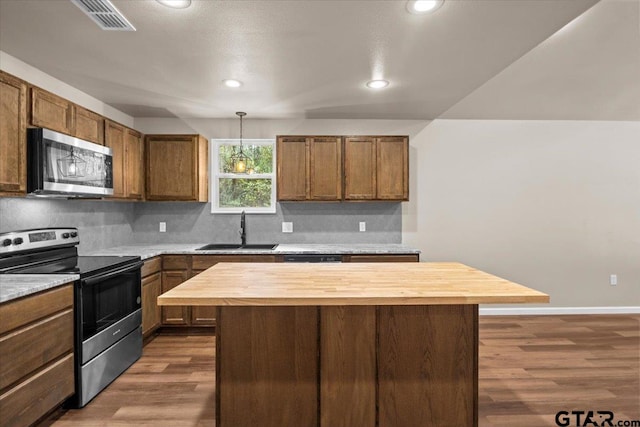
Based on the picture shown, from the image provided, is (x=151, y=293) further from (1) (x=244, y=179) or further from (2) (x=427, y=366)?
(2) (x=427, y=366)

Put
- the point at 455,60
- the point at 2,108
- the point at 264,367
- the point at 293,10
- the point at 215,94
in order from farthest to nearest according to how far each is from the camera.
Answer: the point at 215,94
the point at 455,60
the point at 2,108
the point at 293,10
the point at 264,367

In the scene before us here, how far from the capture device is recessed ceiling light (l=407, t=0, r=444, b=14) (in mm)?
1945

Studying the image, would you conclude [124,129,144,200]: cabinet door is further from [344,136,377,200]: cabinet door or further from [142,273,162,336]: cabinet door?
[344,136,377,200]: cabinet door

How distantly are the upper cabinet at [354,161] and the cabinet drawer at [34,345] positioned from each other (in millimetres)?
2521

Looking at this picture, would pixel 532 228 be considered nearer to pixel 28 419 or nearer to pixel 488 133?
pixel 488 133

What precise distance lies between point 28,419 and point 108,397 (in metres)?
0.60

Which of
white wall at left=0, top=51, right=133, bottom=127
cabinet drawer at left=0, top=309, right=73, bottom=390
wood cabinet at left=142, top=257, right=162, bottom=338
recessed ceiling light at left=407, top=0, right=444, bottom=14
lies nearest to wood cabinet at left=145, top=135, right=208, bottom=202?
white wall at left=0, top=51, right=133, bottom=127

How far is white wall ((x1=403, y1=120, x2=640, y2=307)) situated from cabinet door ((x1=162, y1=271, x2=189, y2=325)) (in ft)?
8.87

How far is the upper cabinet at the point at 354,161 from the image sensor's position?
411 cm

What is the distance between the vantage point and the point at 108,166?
3223mm

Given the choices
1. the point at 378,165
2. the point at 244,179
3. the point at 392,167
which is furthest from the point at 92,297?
the point at 392,167

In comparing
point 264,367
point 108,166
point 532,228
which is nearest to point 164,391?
point 264,367

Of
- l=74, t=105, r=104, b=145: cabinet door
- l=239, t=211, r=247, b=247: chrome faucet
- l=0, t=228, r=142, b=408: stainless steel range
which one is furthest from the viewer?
l=239, t=211, r=247, b=247: chrome faucet

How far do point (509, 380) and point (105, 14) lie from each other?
3.75 m
